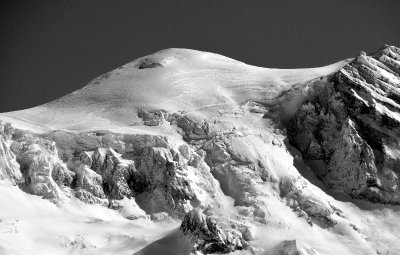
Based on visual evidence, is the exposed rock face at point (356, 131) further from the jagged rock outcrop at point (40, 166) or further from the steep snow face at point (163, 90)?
the jagged rock outcrop at point (40, 166)

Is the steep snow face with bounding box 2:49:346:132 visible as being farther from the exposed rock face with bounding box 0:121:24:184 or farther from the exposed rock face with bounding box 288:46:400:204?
the exposed rock face with bounding box 0:121:24:184

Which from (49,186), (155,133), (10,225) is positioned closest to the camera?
A: (10,225)

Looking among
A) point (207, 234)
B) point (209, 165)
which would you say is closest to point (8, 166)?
point (207, 234)

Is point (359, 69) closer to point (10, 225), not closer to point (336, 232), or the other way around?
point (336, 232)

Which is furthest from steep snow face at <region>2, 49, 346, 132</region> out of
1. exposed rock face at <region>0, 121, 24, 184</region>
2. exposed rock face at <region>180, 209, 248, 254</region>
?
exposed rock face at <region>180, 209, 248, 254</region>

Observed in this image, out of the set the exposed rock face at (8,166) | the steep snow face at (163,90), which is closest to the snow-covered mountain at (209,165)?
the exposed rock face at (8,166)

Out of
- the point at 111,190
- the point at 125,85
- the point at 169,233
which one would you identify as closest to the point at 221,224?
the point at 169,233

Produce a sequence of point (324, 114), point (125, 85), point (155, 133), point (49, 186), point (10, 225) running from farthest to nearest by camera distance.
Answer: point (125, 85) → point (324, 114) → point (155, 133) → point (49, 186) → point (10, 225)
